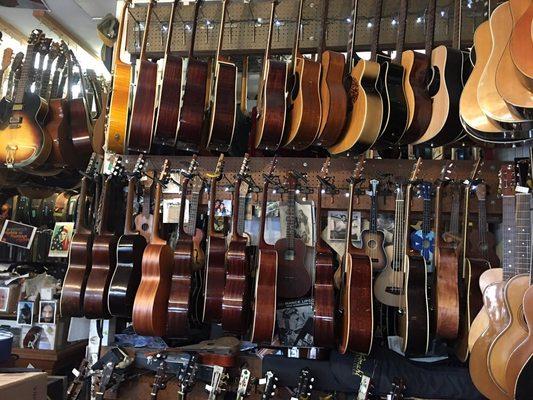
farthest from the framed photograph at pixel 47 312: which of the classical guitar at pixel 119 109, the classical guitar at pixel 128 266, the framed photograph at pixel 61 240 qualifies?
the classical guitar at pixel 119 109

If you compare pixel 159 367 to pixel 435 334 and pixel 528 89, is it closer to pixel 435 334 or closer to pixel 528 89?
pixel 435 334

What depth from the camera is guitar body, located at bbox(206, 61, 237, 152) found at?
254cm

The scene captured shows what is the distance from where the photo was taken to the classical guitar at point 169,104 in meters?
2.54

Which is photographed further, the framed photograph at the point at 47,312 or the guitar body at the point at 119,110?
the framed photograph at the point at 47,312

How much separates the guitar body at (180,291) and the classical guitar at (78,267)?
0.54 m

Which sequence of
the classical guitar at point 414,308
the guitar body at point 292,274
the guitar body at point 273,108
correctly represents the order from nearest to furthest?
the classical guitar at point 414,308, the guitar body at point 273,108, the guitar body at point 292,274

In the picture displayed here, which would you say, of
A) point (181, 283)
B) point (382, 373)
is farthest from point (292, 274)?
point (382, 373)

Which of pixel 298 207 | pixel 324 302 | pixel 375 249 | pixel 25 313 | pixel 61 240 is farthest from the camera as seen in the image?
pixel 61 240

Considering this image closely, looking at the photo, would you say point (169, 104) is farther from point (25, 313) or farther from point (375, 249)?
point (25, 313)

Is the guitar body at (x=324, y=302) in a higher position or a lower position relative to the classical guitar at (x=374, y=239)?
lower

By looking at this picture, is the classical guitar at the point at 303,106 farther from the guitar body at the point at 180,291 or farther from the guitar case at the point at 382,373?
the guitar case at the point at 382,373

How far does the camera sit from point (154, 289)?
2.54m

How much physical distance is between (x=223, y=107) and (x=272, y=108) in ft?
0.93

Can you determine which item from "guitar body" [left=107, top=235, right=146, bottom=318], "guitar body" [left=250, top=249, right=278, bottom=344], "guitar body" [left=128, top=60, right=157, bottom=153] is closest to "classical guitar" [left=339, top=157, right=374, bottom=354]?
"guitar body" [left=250, top=249, right=278, bottom=344]
